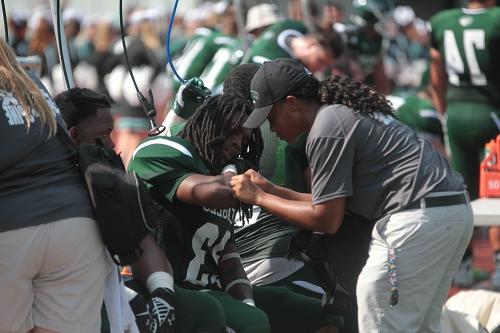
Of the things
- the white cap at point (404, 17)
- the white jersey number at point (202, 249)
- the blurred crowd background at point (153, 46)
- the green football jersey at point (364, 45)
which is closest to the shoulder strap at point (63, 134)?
the white jersey number at point (202, 249)

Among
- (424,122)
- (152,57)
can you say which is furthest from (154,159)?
(152,57)

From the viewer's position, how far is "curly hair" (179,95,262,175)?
4344 millimetres

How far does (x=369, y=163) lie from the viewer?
13.6 feet

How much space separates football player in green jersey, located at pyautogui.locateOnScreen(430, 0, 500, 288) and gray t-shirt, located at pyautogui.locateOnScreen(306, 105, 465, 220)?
3547 mm

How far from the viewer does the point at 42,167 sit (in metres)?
3.52

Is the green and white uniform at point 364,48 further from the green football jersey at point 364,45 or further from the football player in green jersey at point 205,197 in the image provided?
the football player in green jersey at point 205,197

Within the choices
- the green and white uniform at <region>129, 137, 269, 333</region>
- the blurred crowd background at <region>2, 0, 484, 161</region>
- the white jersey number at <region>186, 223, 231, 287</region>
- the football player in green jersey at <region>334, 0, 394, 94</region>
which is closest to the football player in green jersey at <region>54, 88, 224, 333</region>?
the green and white uniform at <region>129, 137, 269, 333</region>

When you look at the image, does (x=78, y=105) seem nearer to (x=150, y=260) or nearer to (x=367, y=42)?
(x=150, y=260)

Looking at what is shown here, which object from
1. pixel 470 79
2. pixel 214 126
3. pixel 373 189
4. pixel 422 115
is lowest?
pixel 422 115

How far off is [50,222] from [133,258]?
1.03 feet

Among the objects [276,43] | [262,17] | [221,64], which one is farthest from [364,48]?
[276,43]

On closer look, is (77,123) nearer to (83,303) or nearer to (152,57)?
(83,303)

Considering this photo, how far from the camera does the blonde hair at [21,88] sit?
3.53 m

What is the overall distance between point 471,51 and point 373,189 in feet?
12.3
